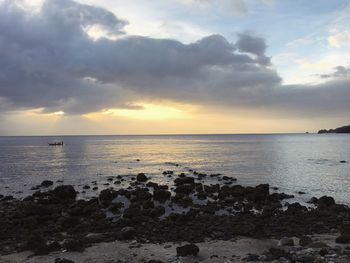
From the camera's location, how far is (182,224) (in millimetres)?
22562

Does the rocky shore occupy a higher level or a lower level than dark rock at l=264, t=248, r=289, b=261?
lower

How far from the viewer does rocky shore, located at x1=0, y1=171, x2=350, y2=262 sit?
56.9 ft

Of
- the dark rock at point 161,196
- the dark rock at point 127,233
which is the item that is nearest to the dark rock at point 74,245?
the dark rock at point 127,233

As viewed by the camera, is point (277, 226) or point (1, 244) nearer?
point (1, 244)

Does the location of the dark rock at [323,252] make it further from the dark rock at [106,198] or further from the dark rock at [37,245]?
the dark rock at [106,198]

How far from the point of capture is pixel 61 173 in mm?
59281

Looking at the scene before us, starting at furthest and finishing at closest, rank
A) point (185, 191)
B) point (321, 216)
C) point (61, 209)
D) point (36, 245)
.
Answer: point (185, 191) < point (61, 209) < point (321, 216) < point (36, 245)

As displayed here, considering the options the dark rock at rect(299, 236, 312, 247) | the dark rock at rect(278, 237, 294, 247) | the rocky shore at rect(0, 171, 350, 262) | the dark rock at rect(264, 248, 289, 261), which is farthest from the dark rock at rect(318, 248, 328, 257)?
the dark rock at rect(278, 237, 294, 247)

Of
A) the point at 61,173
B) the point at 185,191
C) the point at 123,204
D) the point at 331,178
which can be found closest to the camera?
the point at 123,204

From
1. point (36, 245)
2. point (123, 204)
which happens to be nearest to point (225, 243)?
point (36, 245)

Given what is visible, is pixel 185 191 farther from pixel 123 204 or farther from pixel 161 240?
pixel 161 240

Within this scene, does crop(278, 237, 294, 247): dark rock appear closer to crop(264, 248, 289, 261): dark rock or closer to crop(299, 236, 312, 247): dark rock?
crop(299, 236, 312, 247): dark rock

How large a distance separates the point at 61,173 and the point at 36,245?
4286cm

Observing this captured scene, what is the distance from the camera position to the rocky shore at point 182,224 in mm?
17344
